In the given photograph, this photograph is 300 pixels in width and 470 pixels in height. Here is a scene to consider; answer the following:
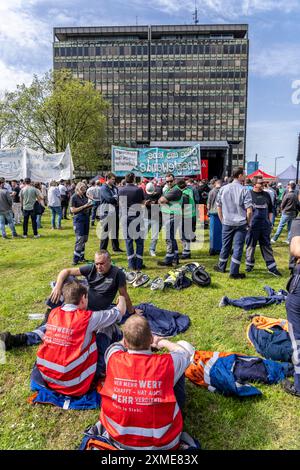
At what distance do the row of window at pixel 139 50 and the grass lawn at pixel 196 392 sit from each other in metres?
92.1

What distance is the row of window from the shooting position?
Answer: 285 feet

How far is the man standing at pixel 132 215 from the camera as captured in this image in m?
7.86

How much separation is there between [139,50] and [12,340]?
3806 inches

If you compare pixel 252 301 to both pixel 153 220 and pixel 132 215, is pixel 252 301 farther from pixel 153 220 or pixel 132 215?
pixel 153 220

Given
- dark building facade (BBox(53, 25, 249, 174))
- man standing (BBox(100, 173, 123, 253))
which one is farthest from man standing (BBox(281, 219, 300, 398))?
dark building facade (BBox(53, 25, 249, 174))

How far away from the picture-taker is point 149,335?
2.55 m

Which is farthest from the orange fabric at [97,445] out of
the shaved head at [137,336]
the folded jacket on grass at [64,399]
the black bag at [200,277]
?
the black bag at [200,277]

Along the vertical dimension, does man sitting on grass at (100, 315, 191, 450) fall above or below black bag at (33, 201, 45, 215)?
below

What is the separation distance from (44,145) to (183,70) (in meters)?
57.7

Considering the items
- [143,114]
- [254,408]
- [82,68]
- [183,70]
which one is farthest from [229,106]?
[254,408]

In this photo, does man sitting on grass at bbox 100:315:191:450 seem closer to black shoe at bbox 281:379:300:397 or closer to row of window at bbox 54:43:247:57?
black shoe at bbox 281:379:300:397

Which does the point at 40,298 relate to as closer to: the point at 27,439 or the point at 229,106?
the point at 27,439

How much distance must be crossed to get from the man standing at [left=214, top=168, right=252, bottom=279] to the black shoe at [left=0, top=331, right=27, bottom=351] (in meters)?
4.32
